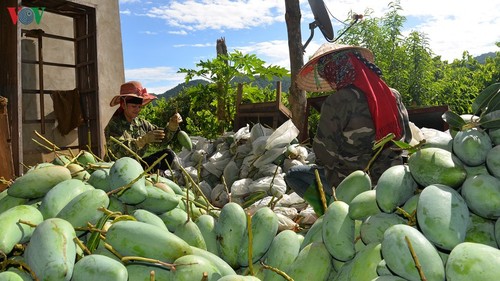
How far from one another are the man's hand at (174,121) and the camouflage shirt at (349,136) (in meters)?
1.65

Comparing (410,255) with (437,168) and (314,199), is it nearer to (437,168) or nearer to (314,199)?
(437,168)

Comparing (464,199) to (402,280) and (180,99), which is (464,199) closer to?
(402,280)

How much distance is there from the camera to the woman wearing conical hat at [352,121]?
3.08m

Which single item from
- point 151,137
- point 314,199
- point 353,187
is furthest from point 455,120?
point 151,137

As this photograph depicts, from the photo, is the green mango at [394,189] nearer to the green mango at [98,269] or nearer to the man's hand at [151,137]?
the green mango at [98,269]

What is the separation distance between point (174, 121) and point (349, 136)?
1967 millimetres

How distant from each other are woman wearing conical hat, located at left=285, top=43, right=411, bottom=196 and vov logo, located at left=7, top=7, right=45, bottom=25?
12.2ft

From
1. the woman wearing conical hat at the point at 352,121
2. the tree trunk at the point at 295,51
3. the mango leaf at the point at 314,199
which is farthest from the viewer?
the tree trunk at the point at 295,51

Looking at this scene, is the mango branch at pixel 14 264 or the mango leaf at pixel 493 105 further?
the mango leaf at pixel 493 105

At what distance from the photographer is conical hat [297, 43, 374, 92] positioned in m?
3.32

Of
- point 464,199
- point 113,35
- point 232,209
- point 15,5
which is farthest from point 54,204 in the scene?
point 113,35

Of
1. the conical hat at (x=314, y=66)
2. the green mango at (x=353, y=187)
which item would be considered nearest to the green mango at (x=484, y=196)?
the green mango at (x=353, y=187)

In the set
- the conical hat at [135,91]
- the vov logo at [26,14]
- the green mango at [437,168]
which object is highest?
the vov logo at [26,14]

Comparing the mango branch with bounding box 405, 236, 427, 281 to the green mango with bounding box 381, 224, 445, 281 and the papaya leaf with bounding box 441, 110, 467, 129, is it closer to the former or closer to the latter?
the green mango with bounding box 381, 224, 445, 281
